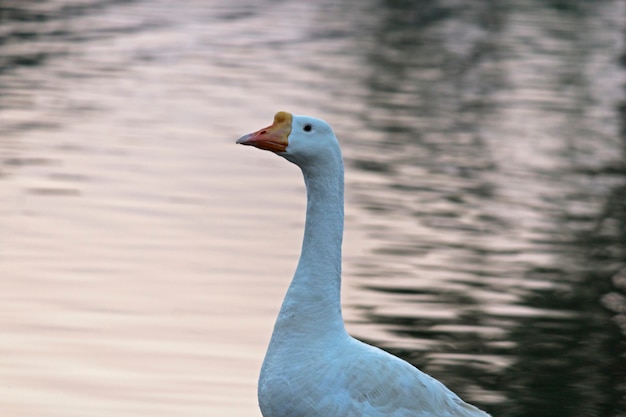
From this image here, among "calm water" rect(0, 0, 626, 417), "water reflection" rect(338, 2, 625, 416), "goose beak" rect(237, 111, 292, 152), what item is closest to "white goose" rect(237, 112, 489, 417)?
"goose beak" rect(237, 111, 292, 152)

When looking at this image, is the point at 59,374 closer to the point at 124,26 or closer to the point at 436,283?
the point at 436,283

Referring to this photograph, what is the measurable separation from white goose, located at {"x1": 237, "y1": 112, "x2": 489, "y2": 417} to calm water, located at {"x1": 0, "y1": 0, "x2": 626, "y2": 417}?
2207mm

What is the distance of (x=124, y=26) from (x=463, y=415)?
2287cm

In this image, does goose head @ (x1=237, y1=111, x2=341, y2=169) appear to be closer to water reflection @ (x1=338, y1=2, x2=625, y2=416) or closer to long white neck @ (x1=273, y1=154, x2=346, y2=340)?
long white neck @ (x1=273, y1=154, x2=346, y2=340)

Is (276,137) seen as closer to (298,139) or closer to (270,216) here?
(298,139)

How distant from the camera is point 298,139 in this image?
639 centimetres

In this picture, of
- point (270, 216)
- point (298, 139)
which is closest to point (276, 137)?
point (298, 139)

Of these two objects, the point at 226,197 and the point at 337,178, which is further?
the point at 226,197

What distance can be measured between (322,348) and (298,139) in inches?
37.2

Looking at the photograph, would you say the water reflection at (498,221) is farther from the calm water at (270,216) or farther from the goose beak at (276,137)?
the goose beak at (276,137)

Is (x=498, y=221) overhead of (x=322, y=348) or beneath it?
beneath

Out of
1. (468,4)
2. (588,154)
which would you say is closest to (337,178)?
(588,154)

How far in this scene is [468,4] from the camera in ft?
127

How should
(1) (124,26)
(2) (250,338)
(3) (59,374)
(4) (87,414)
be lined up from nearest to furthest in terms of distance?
(4) (87,414), (3) (59,374), (2) (250,338), (1) (124,26)
